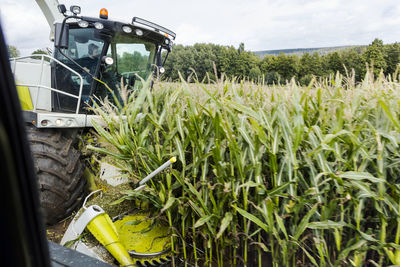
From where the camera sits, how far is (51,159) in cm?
279

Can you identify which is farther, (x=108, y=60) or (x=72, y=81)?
(x=72, y=81)

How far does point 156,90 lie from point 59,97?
145 centimetres

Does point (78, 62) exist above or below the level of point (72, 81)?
above

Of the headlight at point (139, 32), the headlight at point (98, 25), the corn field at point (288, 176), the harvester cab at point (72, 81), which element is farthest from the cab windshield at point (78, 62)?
the corn field at point (288, 176)

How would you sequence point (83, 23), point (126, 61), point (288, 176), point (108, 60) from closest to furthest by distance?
point (288, 176), point (83, 23), point (108, 60), point (126, 61)

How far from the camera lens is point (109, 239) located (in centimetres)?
187

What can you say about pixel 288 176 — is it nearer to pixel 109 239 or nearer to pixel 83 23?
pixel 109 239

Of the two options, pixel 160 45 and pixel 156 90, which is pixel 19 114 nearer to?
pixel 156 90

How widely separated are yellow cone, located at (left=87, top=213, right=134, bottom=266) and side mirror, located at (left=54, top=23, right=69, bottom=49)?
2040 mm

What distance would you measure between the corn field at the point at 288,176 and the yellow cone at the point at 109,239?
11.4 inches

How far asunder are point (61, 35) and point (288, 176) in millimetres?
2746

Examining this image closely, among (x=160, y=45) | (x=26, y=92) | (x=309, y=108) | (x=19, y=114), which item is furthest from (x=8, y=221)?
(x=160, y=45)

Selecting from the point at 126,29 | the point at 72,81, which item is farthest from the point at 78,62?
the point at 126,29

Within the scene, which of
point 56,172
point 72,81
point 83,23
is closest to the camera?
point 56,172
